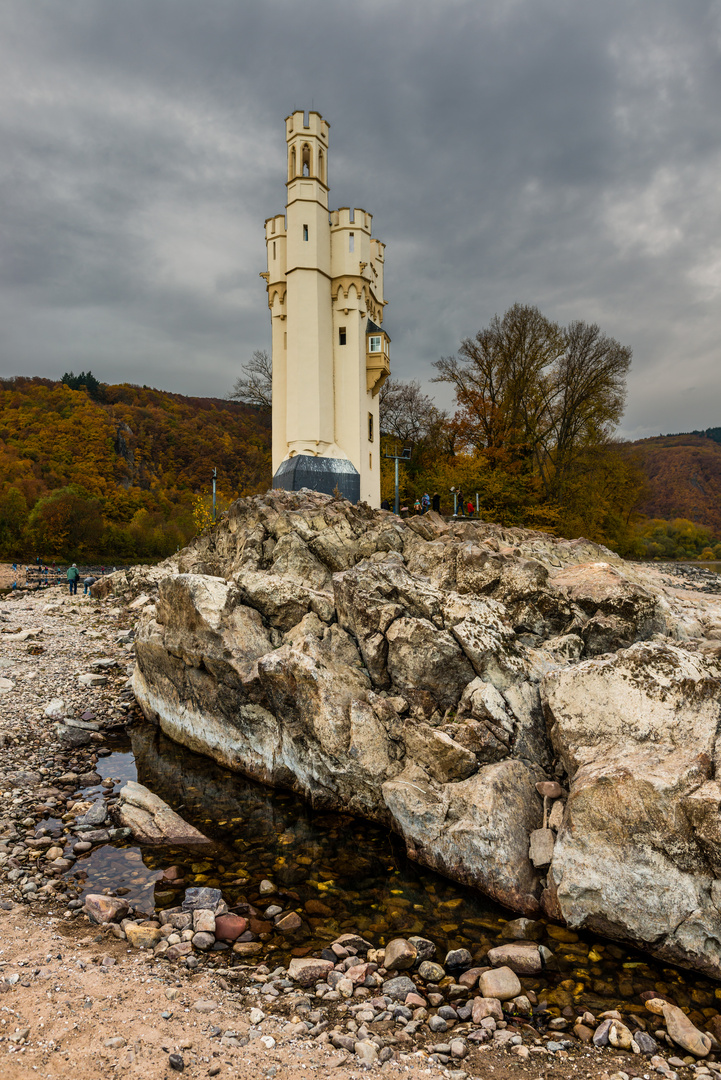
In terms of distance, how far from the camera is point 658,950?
5.98m

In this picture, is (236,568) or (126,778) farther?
(236,568)

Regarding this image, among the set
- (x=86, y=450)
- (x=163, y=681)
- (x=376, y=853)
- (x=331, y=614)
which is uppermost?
(x=86, y=450)

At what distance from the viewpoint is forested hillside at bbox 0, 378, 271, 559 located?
57.9 m

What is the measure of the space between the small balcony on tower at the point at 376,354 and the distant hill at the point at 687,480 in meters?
88.5

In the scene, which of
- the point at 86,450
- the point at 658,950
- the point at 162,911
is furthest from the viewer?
the point at 86,450

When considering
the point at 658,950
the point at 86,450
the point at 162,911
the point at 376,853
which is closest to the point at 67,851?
the point at 162,911

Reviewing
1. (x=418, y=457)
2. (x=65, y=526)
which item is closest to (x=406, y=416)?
(x=418, y=457)

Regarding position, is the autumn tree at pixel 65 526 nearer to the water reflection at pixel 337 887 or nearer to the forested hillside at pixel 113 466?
the forested hillside at pixel 113 466

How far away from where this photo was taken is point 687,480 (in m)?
132

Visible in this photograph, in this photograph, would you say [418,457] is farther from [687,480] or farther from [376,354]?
[687,480]

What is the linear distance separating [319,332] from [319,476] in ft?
23.4

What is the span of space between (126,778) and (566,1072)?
8.48 meters

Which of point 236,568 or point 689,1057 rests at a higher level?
point 236,568

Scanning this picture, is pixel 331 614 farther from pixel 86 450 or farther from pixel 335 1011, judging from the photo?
pixel 86 450
